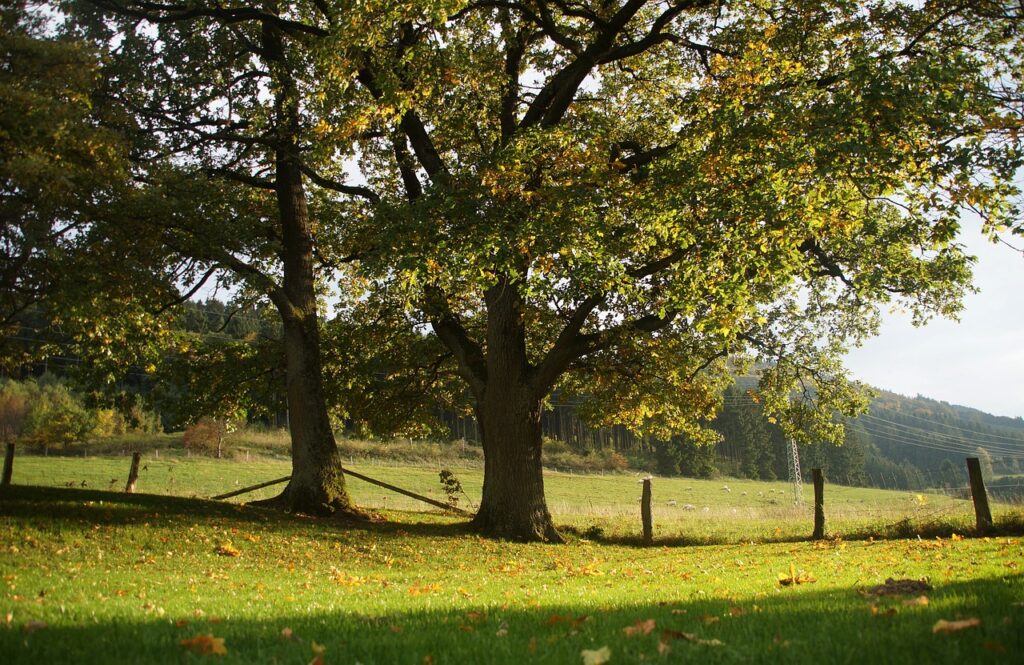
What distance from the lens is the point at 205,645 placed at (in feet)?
14.5

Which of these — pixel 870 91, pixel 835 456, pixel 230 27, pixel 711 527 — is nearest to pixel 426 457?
pixel 711 527

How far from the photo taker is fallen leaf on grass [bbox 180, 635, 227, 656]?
4.30 meters

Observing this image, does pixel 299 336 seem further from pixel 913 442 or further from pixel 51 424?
pixel 913 442

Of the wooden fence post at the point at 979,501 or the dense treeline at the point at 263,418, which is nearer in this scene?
the wooden fence post at the point at 979,501

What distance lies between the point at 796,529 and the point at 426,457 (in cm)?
4814

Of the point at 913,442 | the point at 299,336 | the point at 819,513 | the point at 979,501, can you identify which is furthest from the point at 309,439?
the point at 913,442

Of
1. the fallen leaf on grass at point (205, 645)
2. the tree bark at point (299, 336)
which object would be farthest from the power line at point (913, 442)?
the fallen leaf on grass at point (205, 645)

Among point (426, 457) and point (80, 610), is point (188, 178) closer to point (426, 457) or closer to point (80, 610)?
point (80, 610)

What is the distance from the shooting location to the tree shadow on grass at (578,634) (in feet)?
13.2

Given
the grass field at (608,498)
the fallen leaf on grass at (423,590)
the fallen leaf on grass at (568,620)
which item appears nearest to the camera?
the fallen leaf on grass at (568,620)

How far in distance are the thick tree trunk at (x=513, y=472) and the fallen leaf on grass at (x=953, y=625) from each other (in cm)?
1432

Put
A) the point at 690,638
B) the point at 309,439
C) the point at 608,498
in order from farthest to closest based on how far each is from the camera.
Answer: the point at 608,498
the point at 309,439
the point at 690,638

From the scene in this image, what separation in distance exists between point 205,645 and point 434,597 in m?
3.70

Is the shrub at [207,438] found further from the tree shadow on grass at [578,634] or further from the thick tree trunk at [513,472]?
the tree shadow on grass at [578,634]
